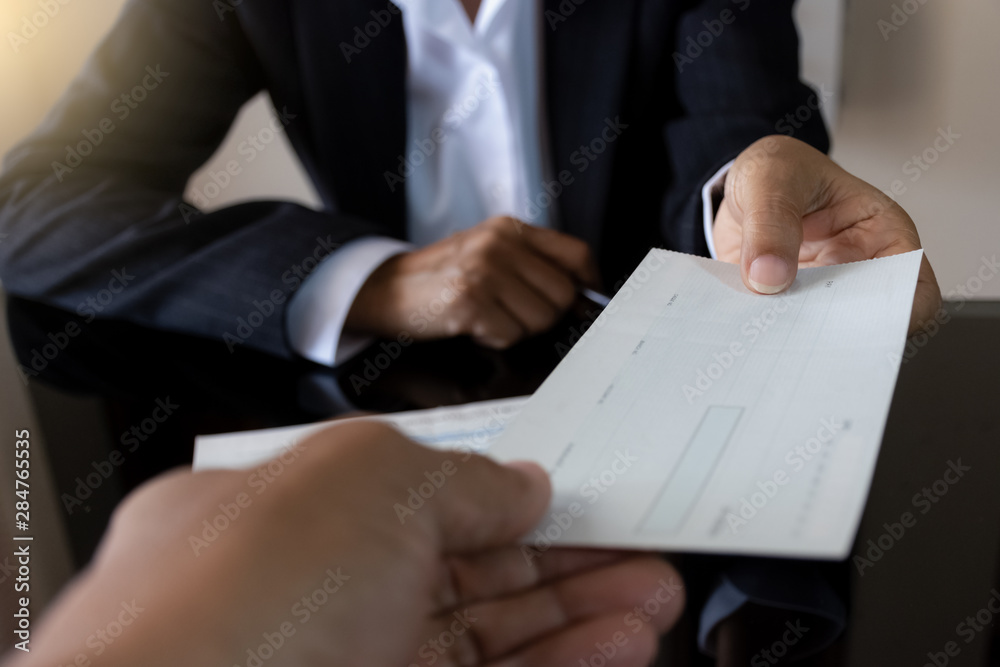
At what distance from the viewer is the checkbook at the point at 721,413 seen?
310 millimetres

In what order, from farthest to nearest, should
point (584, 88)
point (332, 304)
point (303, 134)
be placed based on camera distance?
point (303, 134) → point (584, 88) → point (332, 304)

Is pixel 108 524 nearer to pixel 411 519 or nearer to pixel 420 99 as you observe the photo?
pixel 411 519

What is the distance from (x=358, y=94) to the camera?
0.96 metres

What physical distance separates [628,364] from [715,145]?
439 millimetres

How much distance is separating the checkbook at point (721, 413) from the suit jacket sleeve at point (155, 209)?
34cm

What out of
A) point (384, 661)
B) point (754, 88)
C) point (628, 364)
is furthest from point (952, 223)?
point (384, 661)

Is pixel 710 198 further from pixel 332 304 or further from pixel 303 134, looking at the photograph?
pixel 303 134

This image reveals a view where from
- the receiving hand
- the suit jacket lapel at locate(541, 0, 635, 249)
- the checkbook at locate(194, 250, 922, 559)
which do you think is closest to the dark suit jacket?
the suit jacket lapel at locate(541, 0, 635, 249)

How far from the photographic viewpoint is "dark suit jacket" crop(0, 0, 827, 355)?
2.39 ft

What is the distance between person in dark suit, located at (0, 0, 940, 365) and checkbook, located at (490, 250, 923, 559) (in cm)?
6

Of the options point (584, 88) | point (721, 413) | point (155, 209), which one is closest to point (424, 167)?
point (584, 88)

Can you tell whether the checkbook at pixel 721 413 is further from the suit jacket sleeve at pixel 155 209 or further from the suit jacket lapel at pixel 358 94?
the suit jacket lapel at pixel 358 94

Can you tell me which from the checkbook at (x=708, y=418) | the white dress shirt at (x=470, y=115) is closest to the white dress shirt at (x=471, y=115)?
the white dress shirt at (x=470, y=115)

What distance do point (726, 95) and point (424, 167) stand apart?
1.35 feet
